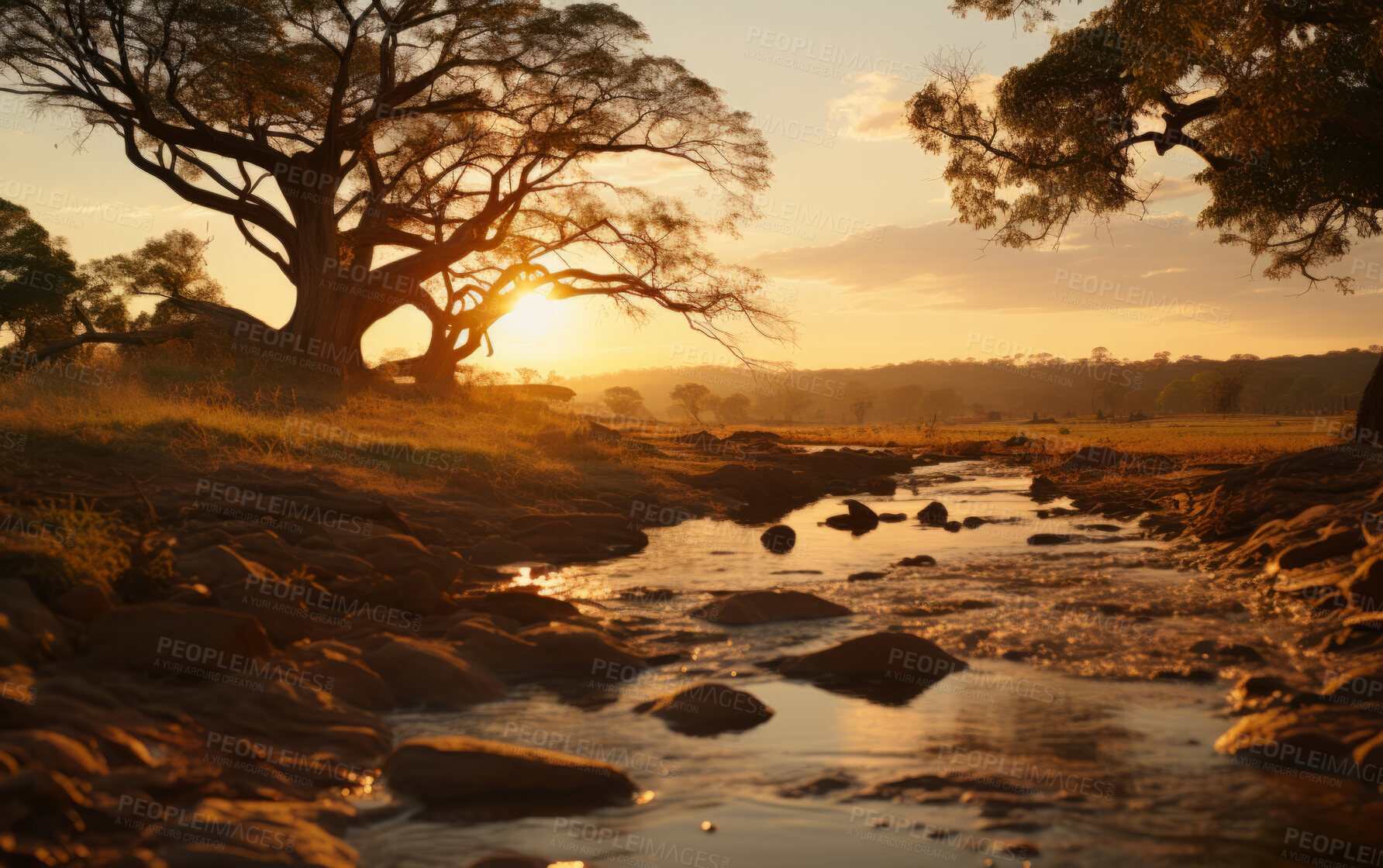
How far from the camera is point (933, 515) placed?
17609 millimetres

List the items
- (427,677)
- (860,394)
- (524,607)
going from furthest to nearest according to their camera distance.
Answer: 1. (860,394)
2. (524,607)
3. (427,677)

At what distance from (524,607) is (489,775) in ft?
11.7

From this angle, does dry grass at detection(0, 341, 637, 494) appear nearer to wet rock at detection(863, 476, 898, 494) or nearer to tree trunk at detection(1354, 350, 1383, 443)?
wet rock at detection(863, 476, 898, 494)

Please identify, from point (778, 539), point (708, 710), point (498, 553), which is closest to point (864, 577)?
point (778, 539)

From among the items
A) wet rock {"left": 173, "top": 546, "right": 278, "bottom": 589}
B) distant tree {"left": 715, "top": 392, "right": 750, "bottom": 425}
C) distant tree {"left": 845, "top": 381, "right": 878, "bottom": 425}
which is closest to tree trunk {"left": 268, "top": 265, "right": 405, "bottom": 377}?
wet rock {"left": 173, "top": 546, "right": 278, "bottom": 589}

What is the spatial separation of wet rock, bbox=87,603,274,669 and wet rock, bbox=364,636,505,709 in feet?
3.26

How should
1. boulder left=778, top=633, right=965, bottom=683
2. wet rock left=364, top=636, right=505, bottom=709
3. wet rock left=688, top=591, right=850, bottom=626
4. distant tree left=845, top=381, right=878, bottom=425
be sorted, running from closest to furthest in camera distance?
wet rock left=364, top=636, right=505, bottom=709 → boulder left=778, top=633, right=965, bottom=683 → wet rock left=688, top=591, right=850, bottom=626 → distant tree left=845, top=381, right=878, bottom=425

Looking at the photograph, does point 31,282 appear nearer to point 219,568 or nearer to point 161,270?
point 161,270

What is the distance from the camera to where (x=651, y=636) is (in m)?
8.24

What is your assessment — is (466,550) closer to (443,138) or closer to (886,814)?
(886,814)

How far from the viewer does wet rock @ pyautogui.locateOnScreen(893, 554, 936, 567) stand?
39.9 ft

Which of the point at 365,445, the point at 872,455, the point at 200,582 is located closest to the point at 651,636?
the point at 200,582

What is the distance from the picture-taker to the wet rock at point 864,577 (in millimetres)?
11117

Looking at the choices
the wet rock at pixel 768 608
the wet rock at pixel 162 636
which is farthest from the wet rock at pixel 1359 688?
the wet rock at pixel 162 636
